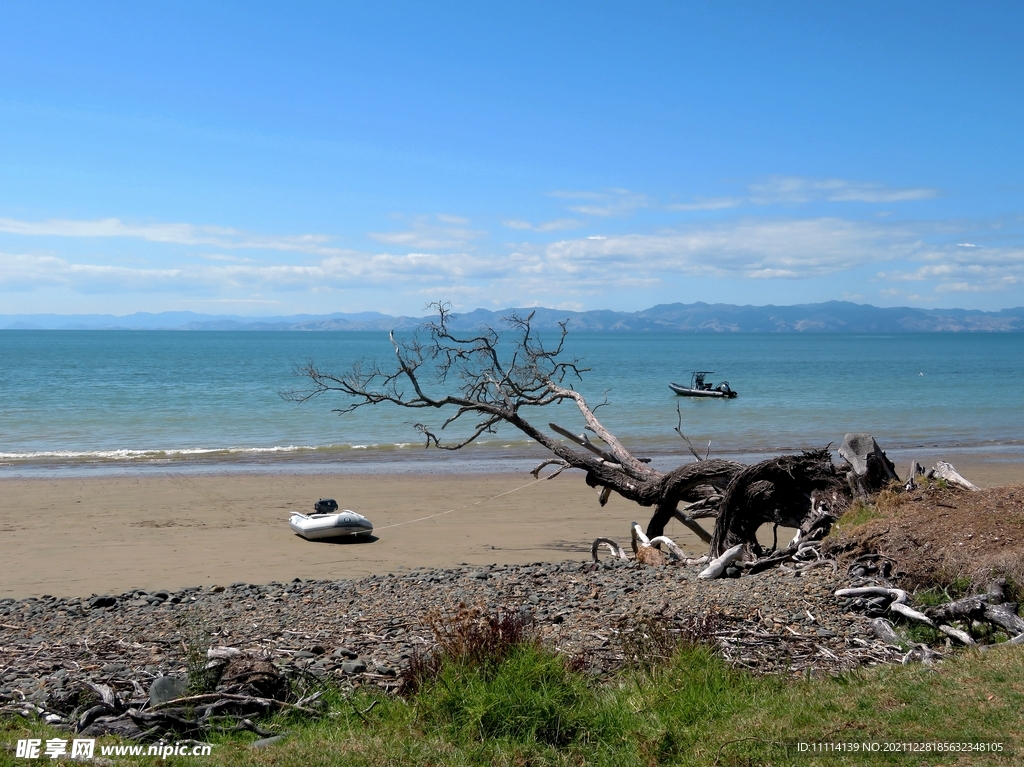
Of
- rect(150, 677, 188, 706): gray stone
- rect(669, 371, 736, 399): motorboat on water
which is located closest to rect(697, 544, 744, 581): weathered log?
rect(150, 677, 188, 706): gray stone

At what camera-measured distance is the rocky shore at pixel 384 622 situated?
6.45 metres

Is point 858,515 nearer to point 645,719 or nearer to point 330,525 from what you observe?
point 645,719

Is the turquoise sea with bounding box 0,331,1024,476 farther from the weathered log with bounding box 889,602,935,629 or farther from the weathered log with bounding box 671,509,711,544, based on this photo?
the weathered log with bounding box 889,602,935,629

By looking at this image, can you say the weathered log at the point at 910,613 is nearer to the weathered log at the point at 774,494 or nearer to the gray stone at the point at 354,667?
the weathered log at the point at 774,494

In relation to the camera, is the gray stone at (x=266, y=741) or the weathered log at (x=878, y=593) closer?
the gray stone at (x=266, y=741)

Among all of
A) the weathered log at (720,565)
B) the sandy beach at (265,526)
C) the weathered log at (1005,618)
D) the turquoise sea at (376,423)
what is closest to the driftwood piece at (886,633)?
the weathered log at (1005,618)

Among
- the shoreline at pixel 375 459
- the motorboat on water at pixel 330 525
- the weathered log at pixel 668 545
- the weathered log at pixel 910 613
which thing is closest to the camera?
the weathered log at pixel 910 613

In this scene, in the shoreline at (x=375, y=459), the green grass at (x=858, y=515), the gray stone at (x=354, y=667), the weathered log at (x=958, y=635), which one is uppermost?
the green grass at (x=858, y=515)

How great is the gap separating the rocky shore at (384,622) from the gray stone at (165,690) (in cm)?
20

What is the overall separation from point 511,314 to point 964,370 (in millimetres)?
82407

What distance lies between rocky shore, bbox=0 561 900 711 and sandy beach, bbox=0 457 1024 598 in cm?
195

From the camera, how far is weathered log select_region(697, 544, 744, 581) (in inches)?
377

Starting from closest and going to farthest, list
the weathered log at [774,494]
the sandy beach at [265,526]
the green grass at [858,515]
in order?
1. the green grass at [858,515]
2. the weathered log at [774,494]
3. the sandy beach at [265,526]

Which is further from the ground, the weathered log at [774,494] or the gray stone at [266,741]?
the weathered log at [774,494]
